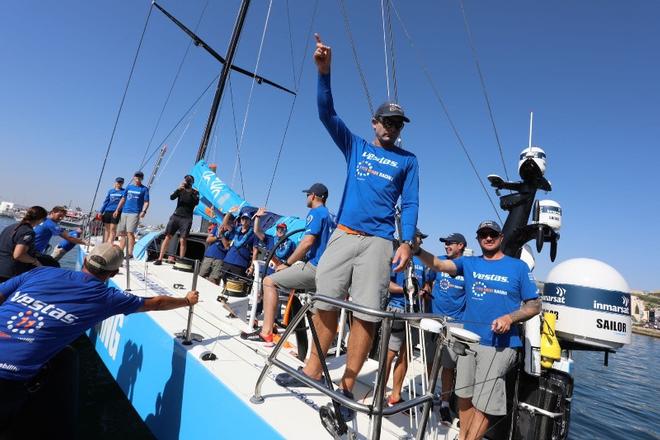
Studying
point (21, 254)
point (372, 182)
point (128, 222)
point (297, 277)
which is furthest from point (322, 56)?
point (128, 222)

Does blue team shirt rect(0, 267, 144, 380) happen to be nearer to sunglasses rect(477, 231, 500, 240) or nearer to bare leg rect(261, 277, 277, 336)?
bare leg rect(261, 277, 277, 336)

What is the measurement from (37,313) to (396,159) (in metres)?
2.28

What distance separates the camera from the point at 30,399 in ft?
6.39

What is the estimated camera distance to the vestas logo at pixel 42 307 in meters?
1.87

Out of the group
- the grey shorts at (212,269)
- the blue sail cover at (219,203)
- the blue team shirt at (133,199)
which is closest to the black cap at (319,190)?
the blue sail cover at (219,203)

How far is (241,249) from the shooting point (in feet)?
19.0

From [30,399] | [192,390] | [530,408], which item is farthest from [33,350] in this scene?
[530,408]

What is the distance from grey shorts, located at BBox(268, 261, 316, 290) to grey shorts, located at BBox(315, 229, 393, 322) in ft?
2.70

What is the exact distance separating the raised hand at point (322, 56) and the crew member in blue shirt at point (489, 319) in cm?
135

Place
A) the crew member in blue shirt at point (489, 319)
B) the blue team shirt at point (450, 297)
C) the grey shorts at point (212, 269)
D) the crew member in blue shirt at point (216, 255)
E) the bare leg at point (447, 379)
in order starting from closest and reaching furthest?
the crew member in blue shirt at point (489, 319)
the bare leg at point (447, 379)
the blue team shirt at point (450, 297)
the grey shorts at point (212, 269)
the crew member in blue shirt at point (216, 255)

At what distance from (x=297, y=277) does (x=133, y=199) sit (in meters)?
5.30

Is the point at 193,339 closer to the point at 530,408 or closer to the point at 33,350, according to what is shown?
the point at 33,350

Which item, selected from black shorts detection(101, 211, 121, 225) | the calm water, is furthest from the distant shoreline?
black shorts detection(101, 211, 121, 225)

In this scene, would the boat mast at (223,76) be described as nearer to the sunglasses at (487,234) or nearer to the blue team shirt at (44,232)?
the blue team shirt at (44,232)
